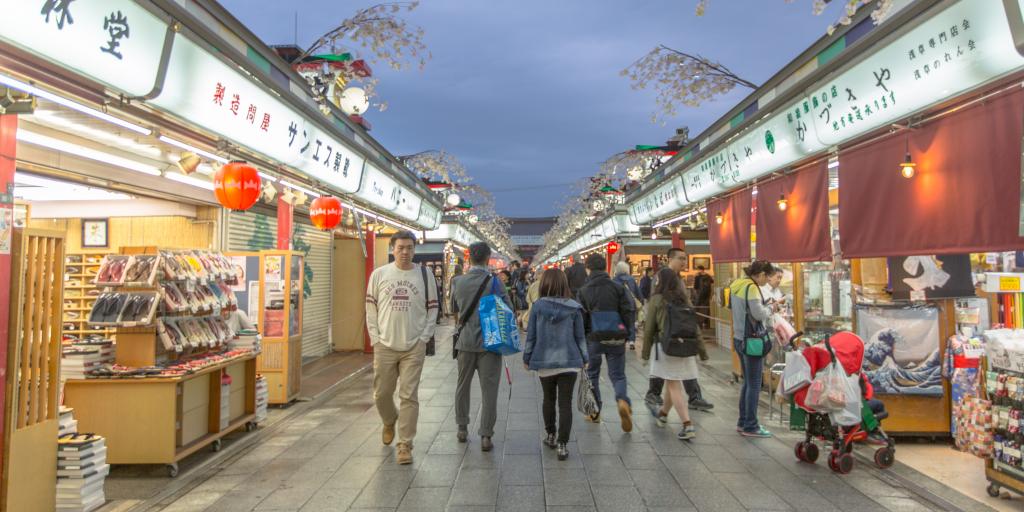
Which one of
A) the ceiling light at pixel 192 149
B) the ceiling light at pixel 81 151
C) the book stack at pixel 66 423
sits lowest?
the book stack at pixel 66 423

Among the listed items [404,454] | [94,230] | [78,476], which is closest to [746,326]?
[404,454]

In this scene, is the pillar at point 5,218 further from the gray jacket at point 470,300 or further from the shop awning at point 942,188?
the shop awning at point 942,188

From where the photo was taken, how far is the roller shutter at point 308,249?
11.0 meters

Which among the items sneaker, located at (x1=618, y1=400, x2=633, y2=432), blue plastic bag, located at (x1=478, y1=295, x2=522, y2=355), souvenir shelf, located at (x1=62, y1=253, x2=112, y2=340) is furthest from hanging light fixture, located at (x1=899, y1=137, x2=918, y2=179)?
souvenir shelf, located at (x1=62, y1=253, x2=112, y2=340)

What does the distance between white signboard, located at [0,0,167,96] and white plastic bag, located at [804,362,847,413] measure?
6.01 meters

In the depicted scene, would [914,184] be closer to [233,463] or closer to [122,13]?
[122,13]

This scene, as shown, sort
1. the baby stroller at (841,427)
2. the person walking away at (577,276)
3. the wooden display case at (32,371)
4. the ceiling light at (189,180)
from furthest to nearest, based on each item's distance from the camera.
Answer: the person walking away at (577,276) → the ceiling light at (189,180) → the baby stroller at (841,427) → the wooden display case at (32,371)

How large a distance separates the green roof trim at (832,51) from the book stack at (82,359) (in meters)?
7.72

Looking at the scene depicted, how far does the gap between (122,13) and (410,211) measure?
33.7ft

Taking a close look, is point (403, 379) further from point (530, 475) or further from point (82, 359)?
point (82, 359)

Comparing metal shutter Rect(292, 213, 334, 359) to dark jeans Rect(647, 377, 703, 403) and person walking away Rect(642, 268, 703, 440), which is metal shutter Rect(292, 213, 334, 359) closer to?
dark jeans Rect(647, 377, 703, 403)

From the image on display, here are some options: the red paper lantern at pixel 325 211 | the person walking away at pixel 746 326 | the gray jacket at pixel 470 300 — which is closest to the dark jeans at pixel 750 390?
the person walking away at pixel 746 326

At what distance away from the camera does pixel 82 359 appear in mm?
5738

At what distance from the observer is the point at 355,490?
512 centimetres
